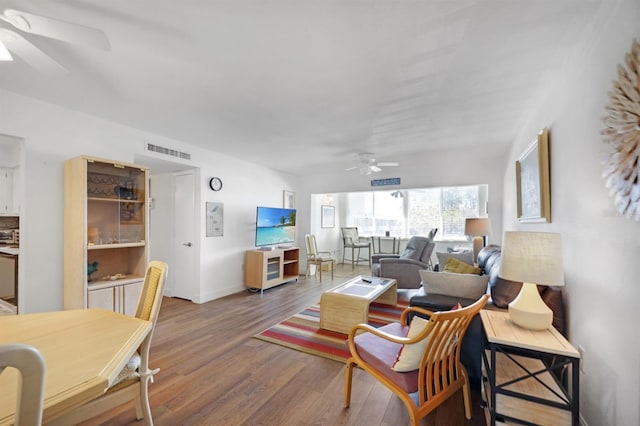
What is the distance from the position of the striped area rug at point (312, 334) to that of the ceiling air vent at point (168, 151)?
268 centimetres

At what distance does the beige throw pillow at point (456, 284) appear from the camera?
8.20 ft

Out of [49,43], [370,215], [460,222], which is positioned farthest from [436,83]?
[370,215]

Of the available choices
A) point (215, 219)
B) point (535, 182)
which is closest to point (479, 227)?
point (535, 182)

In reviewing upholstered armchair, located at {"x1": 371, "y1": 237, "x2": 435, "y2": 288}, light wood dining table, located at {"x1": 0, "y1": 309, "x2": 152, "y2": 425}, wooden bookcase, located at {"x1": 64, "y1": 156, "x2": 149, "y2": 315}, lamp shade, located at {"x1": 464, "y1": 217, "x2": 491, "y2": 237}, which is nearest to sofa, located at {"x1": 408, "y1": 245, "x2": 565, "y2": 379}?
upholstered armchair, located at {"x1": 371, "y1": 237, "x2": 435, "y2": 288}

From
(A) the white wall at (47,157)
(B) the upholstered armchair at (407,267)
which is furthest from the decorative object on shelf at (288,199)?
(A) the white wall at (47,157)

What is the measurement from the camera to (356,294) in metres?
3.22

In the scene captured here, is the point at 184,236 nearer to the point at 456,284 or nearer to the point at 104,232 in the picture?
the point at 104,232

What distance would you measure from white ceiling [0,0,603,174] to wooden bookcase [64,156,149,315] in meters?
0.67

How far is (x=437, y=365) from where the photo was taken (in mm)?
1579

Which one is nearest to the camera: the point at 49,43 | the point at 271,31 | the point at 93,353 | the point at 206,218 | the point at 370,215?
the point at 93,353

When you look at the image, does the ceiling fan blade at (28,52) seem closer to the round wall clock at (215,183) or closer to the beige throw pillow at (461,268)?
the round wall clock at (215,183)

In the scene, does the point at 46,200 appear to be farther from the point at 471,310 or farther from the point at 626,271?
the point at 626,271

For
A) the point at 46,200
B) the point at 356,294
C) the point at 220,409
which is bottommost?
the point at 220,409

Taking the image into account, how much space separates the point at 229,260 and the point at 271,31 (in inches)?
152
